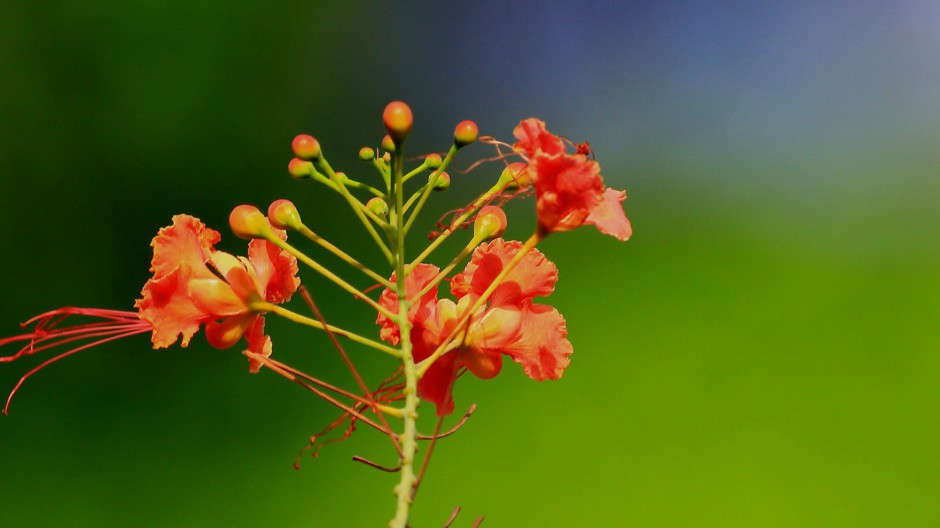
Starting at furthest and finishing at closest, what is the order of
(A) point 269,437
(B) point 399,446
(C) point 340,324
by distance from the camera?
(C) point 340,324 < (A) point 269,437 < (B) point 399,446

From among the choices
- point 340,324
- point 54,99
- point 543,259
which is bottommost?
point 543,259

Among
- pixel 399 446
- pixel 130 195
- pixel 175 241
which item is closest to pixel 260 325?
pixel 175 241

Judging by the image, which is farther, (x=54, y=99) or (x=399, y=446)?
(x=54, y=99)

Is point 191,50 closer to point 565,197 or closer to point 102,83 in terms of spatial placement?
point 102,83

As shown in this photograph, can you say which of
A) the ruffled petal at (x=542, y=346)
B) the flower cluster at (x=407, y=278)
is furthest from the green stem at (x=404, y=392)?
the ruffled petal at (x=542, y=346)

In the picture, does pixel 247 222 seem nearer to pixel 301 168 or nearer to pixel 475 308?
pixel 301 168

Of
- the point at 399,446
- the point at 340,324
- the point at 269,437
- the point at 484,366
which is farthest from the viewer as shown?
the point at 340,324

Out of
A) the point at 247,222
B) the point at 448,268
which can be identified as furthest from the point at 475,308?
the point at 247,222

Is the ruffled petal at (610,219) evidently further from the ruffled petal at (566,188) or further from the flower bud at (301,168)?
the flower bud at (301,168)
